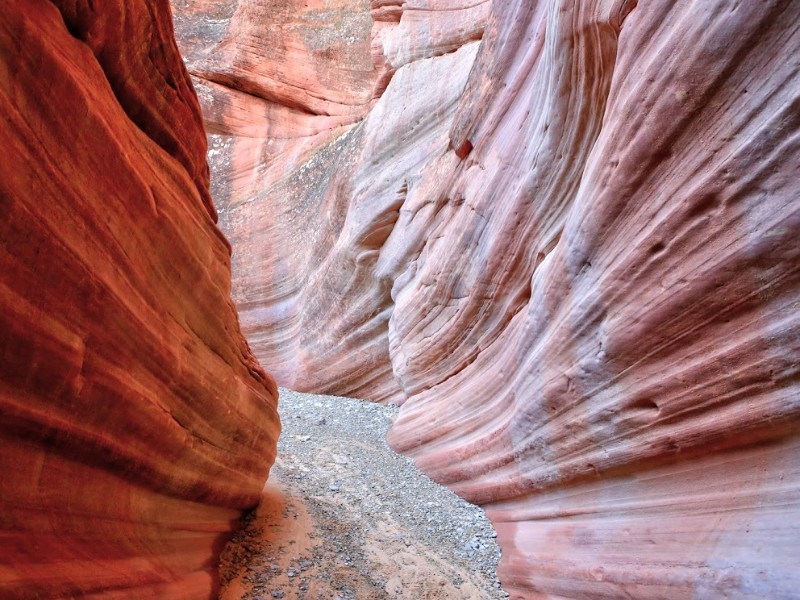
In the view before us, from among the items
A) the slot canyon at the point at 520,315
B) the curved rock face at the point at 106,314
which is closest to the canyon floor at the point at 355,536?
the slot canyon at the point at 520,315

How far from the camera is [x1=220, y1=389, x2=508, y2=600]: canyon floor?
2849 millimetres

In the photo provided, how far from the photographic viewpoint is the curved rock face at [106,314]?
1.42 m

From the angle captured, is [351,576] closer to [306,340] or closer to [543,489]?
[543,489]

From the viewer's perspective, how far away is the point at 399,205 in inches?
251

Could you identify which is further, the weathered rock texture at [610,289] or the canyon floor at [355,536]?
the canyon floor at [355,536]

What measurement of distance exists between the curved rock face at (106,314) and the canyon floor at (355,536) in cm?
38

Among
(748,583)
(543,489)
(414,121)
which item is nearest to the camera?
(748,583)

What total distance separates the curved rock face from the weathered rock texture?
1746mm

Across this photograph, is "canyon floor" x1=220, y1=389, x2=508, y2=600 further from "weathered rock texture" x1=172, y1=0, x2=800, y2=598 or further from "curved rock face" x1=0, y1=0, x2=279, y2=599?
"curved rock face" x1=0, y1=0, x2=279, y2=599

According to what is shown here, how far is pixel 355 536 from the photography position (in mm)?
3467

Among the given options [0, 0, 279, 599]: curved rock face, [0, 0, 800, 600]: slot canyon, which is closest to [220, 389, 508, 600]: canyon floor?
[0, 0, 800, 600]: slot canyon

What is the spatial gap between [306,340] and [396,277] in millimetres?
2236

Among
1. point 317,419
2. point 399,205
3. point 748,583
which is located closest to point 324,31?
point 399,205

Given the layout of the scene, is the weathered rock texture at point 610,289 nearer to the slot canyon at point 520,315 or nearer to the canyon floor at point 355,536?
the slot canyon at point 520,315
